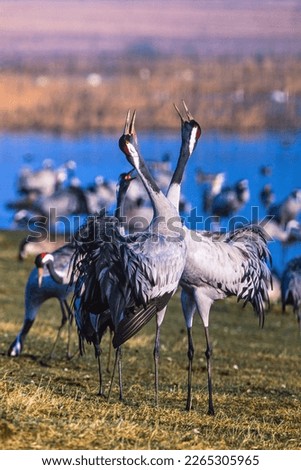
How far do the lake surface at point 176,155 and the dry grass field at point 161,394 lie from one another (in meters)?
18.0

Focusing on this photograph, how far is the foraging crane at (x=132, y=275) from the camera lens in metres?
7.32

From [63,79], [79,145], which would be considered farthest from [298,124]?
[63,79]

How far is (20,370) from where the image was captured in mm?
9305

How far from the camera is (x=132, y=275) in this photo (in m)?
7.30

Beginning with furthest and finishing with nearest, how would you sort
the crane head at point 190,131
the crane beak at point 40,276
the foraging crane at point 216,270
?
1. the crane beak at point 40,276
2. the crane head at point 190,131
3. the foraging crane at point 216,270

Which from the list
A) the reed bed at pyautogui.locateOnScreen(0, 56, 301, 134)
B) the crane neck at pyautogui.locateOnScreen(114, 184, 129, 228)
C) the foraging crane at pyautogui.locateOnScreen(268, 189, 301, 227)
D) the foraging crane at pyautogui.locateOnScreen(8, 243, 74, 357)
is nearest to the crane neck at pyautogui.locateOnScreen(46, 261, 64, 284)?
the foraging crane at pyautogui.locateOnScreen(8, 243, 74, 357)

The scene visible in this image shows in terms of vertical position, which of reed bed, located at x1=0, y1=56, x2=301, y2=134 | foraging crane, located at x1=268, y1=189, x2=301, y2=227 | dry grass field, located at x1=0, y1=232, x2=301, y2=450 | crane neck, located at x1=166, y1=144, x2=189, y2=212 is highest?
reed bed, located at x1=0, y1=56, x2=301, y2=134

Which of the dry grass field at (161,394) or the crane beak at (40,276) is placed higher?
the crane beak at (40,276)

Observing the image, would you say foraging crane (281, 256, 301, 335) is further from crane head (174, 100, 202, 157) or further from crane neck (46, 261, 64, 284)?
crane head (174, 100, 202, 157)

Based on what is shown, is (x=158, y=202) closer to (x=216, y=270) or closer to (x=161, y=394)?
(x=216, y=270)

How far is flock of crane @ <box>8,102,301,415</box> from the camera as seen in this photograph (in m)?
7.35

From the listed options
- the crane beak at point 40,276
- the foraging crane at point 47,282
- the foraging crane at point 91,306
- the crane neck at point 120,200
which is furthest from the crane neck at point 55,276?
the foraging crane at point 91,306

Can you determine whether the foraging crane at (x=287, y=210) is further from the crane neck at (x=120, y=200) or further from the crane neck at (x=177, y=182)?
the crane neck at (x=177, y=182)
